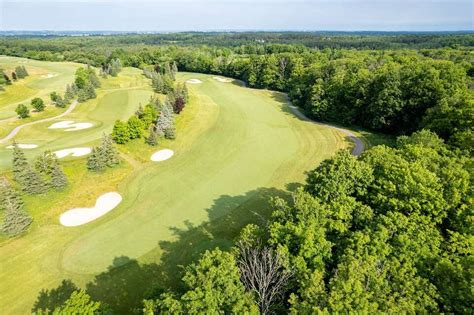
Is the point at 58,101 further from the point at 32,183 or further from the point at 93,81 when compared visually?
the point at 32,183

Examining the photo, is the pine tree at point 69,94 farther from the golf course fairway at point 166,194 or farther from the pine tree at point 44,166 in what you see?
the pine tree at point 44,166

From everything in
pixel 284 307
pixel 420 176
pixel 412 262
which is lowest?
pixel 284 307

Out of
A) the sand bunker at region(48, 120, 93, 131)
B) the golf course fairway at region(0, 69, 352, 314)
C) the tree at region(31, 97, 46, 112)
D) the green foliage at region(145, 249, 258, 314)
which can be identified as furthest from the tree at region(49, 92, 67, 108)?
the green foliage at region(145, 249, 258, 314)

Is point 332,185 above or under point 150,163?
above

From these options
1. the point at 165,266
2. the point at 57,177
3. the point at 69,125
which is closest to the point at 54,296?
the point at 165,266

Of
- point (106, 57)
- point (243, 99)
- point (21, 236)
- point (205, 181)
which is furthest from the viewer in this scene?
point (106, 57)

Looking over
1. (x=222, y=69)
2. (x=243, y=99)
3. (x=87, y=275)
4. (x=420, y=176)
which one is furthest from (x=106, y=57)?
(x=420, y=176)

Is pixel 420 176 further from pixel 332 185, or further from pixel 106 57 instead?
pixel 106 57
